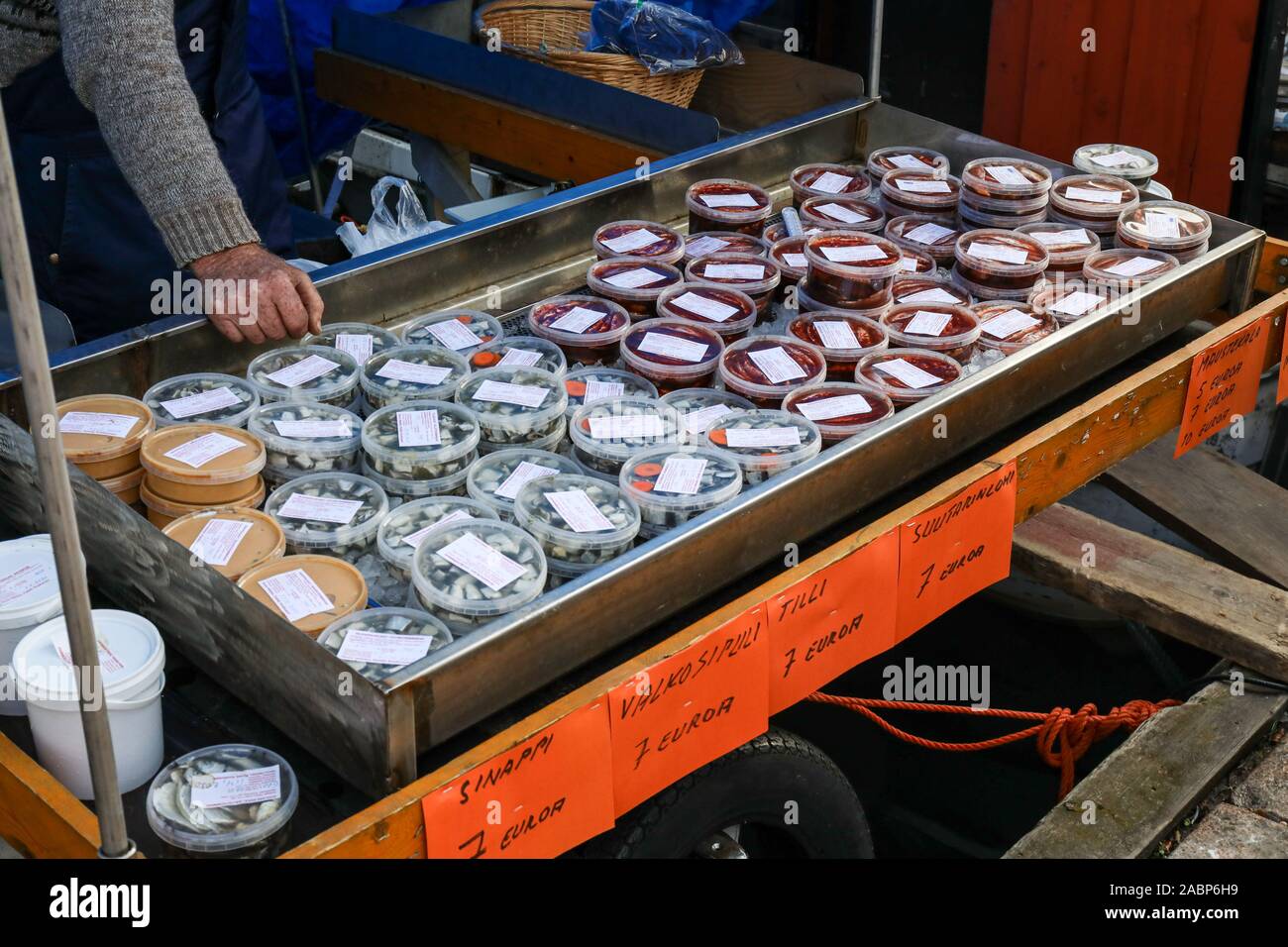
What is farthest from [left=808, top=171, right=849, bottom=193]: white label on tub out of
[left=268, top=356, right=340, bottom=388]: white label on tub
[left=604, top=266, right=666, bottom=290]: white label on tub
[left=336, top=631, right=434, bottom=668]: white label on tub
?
[left=336, top=631, right=434, bottom=668]: white label on tub

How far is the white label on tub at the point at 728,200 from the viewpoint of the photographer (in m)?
3.19

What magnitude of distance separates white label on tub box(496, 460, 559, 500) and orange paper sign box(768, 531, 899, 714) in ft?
1.60

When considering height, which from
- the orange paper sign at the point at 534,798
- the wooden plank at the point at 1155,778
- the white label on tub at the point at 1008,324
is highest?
the white label on tub at the point at 1008,324

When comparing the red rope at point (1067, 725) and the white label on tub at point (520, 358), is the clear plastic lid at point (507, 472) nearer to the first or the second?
the white label on tub at point (520, 358)

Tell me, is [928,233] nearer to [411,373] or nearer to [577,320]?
[577,320]

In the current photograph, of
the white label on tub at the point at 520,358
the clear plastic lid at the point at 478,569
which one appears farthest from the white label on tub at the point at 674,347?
the clear plastic lid at the point at 478,569

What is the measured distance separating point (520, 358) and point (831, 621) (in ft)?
2.78

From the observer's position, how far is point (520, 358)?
2576 millimetres

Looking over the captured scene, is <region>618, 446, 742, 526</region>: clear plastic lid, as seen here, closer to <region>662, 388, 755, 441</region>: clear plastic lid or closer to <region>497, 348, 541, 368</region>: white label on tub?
<region>662, 388, 755, 441</region>: clear plastic lid

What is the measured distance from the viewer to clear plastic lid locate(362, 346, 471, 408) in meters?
2.43

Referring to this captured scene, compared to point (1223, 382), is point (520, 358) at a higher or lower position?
higher

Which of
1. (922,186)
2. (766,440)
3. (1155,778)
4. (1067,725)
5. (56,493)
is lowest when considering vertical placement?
(1067,725)

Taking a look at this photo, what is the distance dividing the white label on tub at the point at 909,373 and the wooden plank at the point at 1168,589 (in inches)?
29.0

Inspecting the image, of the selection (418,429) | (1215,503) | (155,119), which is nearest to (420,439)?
(418,429)
